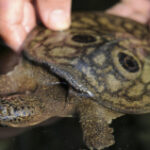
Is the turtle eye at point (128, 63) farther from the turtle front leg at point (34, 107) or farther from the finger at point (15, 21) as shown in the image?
the finger at point (15, 21)

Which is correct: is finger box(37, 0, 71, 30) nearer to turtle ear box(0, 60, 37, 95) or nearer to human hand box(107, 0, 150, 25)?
turtle ear box(0, 60, 37, 95)

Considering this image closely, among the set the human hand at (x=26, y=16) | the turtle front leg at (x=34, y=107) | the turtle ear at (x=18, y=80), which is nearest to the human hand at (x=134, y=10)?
the human hand at (x=26, y=16)

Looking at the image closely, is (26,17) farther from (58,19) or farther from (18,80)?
(18,80)

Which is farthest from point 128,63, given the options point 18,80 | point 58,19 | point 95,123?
point 18,80

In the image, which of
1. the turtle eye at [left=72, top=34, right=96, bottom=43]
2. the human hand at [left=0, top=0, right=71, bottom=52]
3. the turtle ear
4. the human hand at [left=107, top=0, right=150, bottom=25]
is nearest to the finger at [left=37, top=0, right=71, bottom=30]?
the human hand at [left=0, top=0, right=71, bottom=52]

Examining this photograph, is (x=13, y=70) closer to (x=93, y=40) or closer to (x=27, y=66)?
(x=27, y=66)

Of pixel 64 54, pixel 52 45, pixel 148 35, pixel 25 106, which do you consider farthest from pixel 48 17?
pixel 148 35
